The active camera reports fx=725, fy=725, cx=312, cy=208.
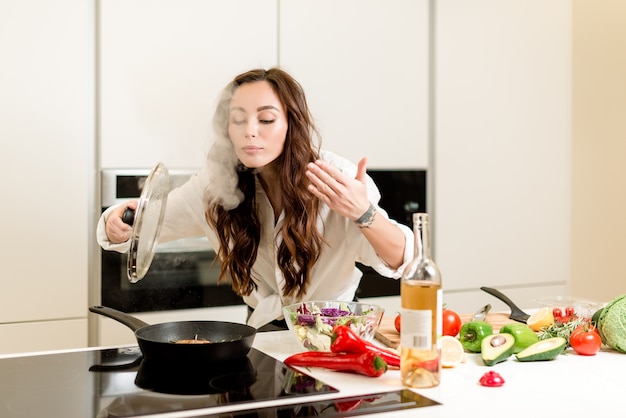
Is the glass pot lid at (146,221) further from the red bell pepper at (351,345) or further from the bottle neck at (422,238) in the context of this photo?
the bottle neck at (422,238)

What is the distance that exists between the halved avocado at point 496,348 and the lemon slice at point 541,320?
254 millimetres

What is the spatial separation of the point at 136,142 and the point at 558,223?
2.06 m

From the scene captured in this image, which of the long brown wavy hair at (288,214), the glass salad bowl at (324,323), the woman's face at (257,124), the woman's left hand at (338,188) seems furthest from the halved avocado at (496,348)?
the woman's face at (257,124)

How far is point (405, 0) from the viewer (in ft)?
10.3

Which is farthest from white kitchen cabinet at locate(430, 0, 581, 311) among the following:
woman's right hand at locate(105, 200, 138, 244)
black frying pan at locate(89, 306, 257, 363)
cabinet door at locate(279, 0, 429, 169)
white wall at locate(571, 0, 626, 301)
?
black frying pan at locate(89, 306, 257, 363)

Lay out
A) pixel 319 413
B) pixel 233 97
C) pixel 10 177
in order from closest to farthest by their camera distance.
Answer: pixel 319 413 < pixel 233 97 < pixel 10 177

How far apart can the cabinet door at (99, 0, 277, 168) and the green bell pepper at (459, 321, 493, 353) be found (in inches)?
58.8

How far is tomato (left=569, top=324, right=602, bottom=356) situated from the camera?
1564mm

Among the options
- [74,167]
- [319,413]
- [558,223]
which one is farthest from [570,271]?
[319,413]

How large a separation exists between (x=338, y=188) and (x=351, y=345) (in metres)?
0.49

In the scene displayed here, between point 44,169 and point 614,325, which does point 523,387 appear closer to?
point 614,325

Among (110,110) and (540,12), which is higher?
(540,12)

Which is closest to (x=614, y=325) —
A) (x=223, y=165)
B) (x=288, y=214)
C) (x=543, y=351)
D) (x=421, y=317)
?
(x=543, y=351)

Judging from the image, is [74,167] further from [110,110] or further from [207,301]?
[207,301]
